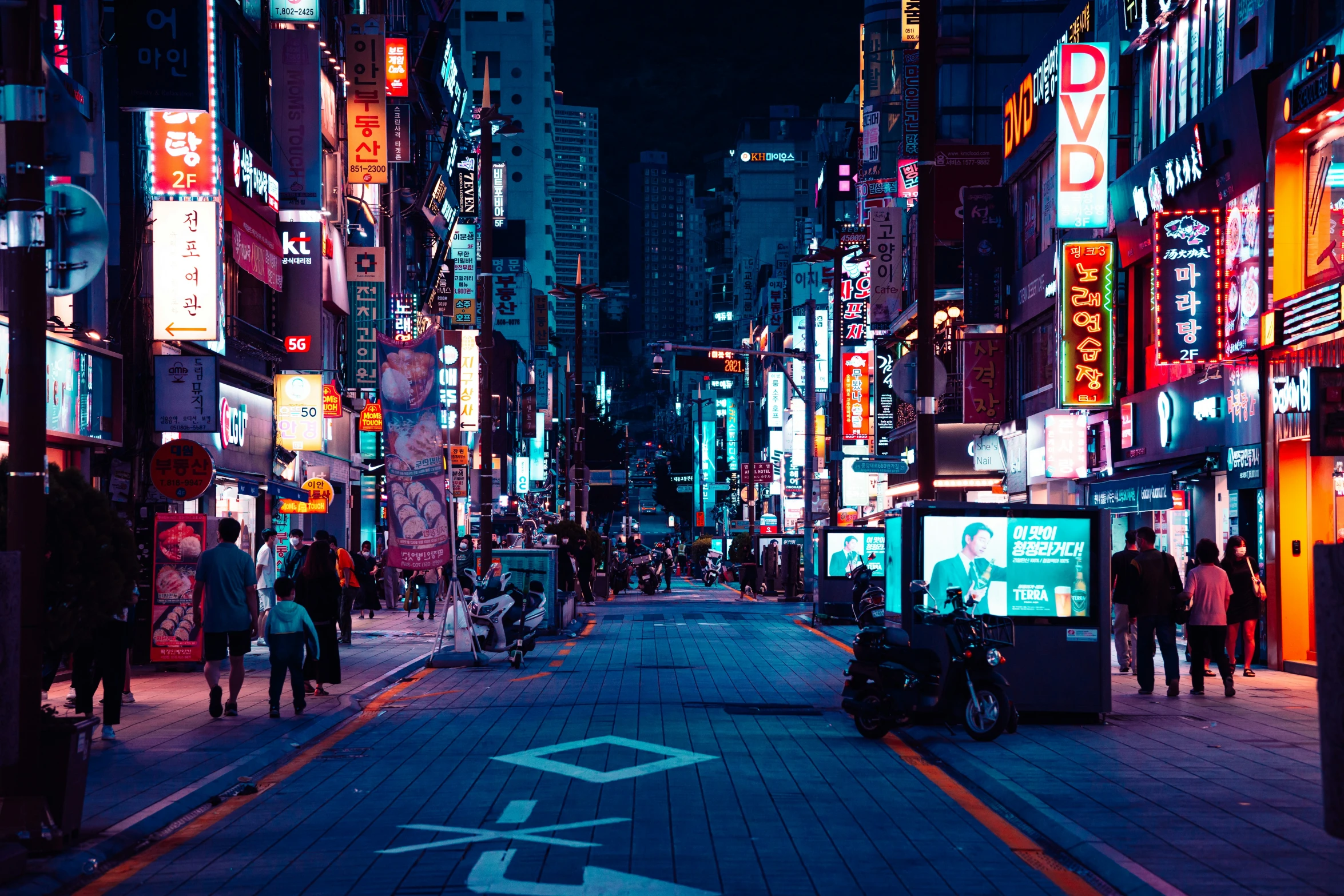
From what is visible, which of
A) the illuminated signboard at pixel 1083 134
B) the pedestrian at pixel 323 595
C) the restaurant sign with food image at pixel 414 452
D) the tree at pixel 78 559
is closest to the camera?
the tree at pixel 78 559

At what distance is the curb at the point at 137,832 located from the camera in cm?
830

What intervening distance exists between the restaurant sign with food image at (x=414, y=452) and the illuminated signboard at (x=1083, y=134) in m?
13.5

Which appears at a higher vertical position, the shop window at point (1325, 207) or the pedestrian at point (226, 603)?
the shop window at point (1325, 207)

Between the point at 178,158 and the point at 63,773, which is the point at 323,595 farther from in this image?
the point at 63,773

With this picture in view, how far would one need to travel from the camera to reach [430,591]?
131 ft

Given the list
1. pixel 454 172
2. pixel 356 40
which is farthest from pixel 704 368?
pixel 454 172

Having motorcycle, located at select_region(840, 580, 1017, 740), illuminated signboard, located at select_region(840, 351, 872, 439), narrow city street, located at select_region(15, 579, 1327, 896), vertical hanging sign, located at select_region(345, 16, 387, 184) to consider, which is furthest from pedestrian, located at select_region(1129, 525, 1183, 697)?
illuminated signboard, located at select_region(840, 351, 872, 439)

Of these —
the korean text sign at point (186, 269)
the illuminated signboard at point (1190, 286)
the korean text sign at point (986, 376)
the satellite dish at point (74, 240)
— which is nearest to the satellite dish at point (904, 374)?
the korean text sign at point (986, 376)

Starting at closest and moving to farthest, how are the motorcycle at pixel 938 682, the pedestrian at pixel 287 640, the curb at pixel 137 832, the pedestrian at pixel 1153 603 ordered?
the curb at pixel 137 832 < the motorcycle at pixel 938 682 < the pedestrian at pixel 287 640 < the pedestrian at pixel 1153 603

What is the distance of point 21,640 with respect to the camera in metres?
9.07

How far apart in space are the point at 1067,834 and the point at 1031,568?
7331mm

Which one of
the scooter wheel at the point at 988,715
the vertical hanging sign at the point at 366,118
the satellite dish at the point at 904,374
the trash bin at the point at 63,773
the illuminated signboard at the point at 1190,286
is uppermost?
the vertical hanging sign at the point at 366,118

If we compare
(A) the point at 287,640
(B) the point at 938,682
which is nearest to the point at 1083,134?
(B) the point at 938,682

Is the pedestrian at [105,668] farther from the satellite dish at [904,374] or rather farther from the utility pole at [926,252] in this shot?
the satellite dish at [904,374]
